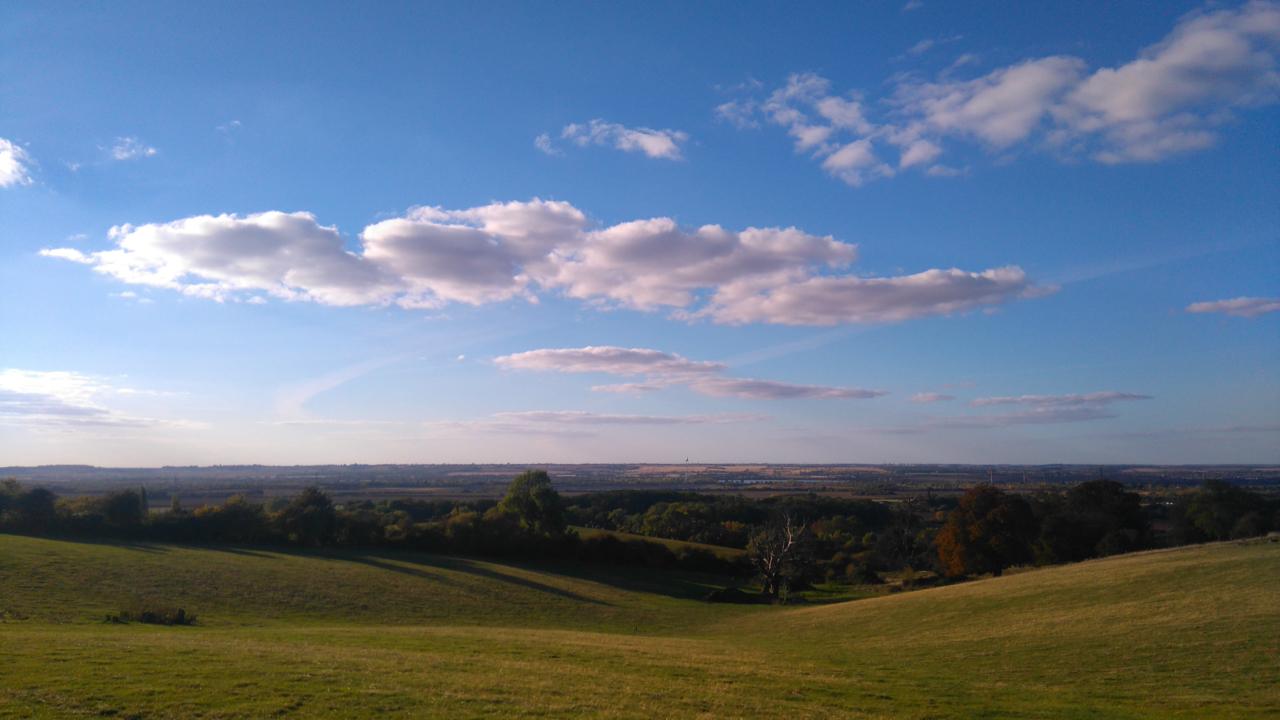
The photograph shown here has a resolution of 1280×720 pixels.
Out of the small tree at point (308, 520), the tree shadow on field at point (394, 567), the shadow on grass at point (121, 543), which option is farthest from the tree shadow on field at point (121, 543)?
the tree shadow on field at point (394, 567)

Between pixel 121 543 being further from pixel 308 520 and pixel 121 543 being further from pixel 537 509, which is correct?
pixel 537 509

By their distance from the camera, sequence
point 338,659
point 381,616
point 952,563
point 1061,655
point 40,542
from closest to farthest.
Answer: point 338,659 < point 1061,655 < point 381,616 < point 40,542 < point 952,563

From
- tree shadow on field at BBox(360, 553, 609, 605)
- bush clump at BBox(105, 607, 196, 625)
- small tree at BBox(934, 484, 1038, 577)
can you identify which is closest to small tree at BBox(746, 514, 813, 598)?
small tree at BBox(934, 484, 1038, 577)

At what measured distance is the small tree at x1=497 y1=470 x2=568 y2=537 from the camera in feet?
263

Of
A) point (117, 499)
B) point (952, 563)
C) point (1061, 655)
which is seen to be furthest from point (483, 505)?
point (1061, 655)

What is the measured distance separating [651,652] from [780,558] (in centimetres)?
4206

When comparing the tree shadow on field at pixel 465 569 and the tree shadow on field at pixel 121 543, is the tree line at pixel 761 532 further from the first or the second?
the tree shadow on field at pixel 465 569

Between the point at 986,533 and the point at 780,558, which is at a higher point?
the point at 986,533

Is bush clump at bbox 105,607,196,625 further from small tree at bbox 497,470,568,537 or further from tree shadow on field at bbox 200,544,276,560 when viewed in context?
small tree at bbox 497,470,568,537

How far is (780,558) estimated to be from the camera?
62.0 metres

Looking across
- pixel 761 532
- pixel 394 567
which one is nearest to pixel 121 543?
pixel 394 567

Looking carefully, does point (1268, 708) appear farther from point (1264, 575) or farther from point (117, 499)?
point (117, 499)

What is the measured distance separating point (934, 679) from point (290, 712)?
15109 mm

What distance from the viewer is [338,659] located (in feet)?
59.2
